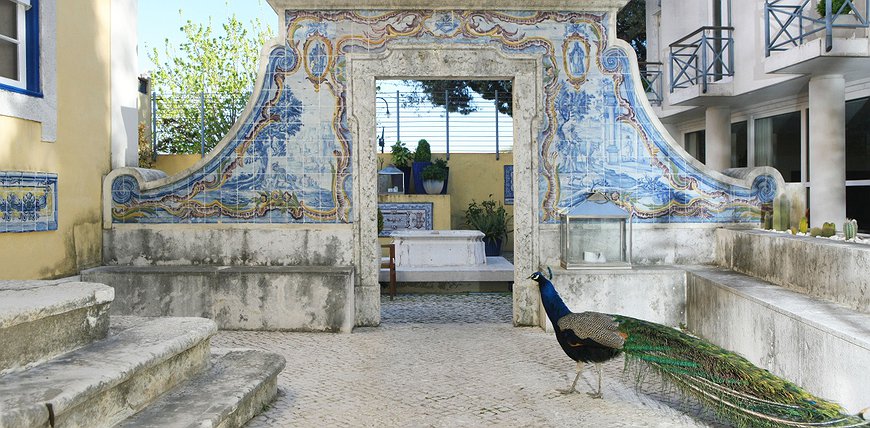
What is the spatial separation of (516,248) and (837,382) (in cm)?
387

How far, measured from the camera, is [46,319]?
372cm

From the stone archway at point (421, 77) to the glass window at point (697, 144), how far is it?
8787 millimetres

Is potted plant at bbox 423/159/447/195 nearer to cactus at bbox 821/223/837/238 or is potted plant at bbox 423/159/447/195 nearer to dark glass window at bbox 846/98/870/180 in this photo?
dark glass window at bbox 846/98/870/180

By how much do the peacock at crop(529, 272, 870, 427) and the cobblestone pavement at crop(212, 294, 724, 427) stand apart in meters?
0.31

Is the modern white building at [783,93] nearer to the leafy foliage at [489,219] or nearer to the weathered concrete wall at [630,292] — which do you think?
the weathered concrete wall at [630,292]

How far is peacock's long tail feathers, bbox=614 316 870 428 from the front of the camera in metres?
3.93

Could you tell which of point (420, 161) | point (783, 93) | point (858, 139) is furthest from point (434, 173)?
point (858, 139)

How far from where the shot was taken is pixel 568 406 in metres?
5.18

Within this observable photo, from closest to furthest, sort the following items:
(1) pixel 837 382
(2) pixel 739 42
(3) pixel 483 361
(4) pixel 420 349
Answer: (1) pixel 837 382
(3) pixel 483 361
(4) pixel 420 349
(2) pixel 739 42

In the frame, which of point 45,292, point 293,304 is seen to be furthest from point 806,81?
point 45,292

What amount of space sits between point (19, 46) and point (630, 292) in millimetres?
6147

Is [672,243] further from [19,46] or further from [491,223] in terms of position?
[491,223]

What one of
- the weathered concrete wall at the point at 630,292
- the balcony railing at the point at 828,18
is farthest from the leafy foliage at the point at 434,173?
the weathered concrete wall at the point at 630,292

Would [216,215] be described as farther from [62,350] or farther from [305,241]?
[62,350]
